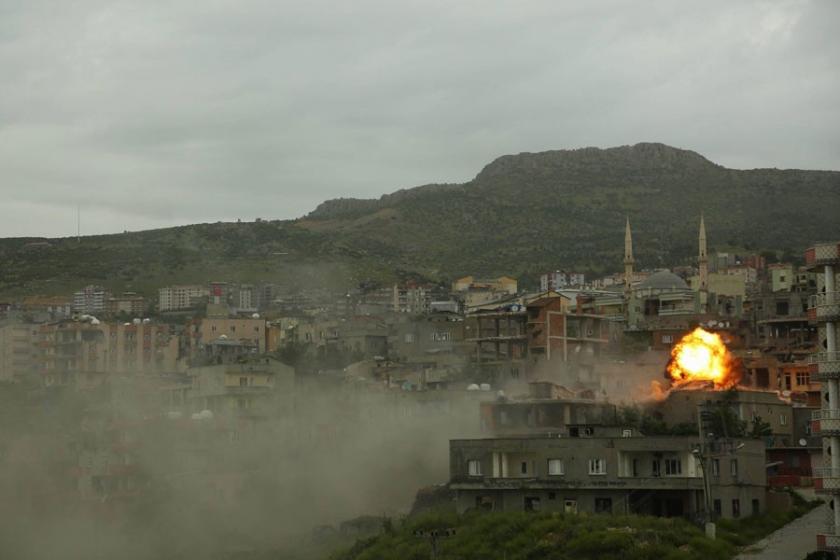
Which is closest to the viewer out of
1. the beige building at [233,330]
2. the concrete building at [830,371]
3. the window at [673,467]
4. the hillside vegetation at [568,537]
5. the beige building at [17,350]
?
the concrete building at [830,371]

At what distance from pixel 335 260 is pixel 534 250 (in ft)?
76.9

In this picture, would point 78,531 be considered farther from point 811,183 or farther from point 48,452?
point 811,183

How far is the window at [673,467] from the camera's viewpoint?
2419 inches

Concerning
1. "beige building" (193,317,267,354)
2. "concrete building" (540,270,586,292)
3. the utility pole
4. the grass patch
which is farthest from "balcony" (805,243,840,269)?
"concrete building" (540,270,586,292)

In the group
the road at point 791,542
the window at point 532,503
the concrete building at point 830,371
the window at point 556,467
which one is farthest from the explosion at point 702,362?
the concrete building at point 830,371

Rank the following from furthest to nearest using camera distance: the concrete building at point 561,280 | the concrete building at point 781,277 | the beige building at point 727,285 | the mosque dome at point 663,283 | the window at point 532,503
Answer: the concrete building at point 561,280
the mosque dome at point 663,283
the beige building at point 727,285
the concrete building at point 781,277
the window at point 532,503

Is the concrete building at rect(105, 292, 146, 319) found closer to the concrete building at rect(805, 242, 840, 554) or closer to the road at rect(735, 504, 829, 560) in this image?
the road at rect(735, 504, 829, 560)

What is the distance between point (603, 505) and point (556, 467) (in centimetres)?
254

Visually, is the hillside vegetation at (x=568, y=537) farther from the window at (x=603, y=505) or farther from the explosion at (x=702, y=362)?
the explosion at (x=702, y=362)

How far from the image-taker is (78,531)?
3297 inches

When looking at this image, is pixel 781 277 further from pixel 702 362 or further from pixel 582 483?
pixel 582 483

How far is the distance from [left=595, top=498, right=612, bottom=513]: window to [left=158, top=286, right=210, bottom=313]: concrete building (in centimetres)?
9463

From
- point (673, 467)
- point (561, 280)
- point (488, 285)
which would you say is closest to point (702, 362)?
point (673, 467)

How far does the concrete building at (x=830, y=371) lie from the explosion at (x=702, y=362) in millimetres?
27814
